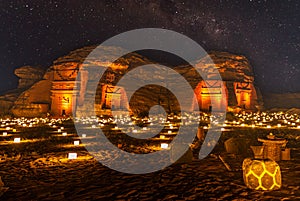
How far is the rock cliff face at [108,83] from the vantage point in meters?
33.7

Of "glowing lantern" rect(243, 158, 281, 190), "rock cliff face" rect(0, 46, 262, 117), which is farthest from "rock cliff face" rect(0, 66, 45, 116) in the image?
"glowing lantern" rect(243, 158, 281, 190)

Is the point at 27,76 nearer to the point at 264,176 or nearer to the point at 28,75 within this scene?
the point at 28,75

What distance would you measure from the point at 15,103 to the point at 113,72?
1481 cm

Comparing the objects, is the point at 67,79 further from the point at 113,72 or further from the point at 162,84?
the point at 162,84

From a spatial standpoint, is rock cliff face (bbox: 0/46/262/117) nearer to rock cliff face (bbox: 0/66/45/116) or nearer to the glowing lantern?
rock cliff face (bbox: 0/66/45/116)

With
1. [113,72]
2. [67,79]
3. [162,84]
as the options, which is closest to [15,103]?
[67,79]

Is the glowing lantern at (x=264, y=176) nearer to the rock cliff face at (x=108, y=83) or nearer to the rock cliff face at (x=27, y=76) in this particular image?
the rock cliff face at (x=108, y=83)

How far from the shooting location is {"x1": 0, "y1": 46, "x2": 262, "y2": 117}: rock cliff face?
110 feet

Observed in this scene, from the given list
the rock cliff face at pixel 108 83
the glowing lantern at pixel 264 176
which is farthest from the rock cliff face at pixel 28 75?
the glowing lantern at pixel 264 176

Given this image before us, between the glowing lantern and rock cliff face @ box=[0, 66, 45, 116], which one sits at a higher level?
rock cliff face @ box=[0, 66, 45, 116]

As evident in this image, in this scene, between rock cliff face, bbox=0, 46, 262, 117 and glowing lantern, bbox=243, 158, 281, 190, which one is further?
rock cliff face, bbox=0, 46, 262, 117

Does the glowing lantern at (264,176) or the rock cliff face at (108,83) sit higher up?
the rock cliff face at (108,83)

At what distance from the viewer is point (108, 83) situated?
112 ft

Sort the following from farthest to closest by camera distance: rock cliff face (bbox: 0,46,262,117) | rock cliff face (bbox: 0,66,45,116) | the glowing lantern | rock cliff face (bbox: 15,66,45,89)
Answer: rock cliff face (bbox: 15,66,45,89) → rock cliff face (bbox: 0,66,45,116) → rock cliff face (bbox: 0,46,262,117) → the glowing lantern
